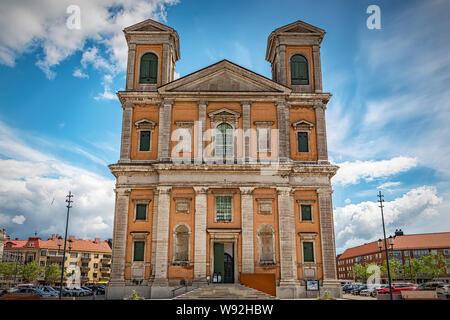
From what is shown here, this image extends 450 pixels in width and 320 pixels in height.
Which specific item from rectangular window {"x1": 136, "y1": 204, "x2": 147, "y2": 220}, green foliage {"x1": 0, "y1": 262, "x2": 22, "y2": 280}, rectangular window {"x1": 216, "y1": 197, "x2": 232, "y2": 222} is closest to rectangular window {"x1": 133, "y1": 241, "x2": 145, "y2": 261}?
rectangular window {"x1": 136, "y1": 204, "x2": 147, "y2": 220}

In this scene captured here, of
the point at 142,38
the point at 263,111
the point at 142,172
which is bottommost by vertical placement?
the point at 142,172

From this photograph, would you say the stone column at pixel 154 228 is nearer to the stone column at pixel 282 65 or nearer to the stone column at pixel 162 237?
the stone column at pixel 162 237

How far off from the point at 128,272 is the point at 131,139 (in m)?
10.7

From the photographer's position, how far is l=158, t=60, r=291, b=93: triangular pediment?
33.3 metres

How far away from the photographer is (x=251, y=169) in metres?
31.0

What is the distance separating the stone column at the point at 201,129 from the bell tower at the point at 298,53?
7.50 meters

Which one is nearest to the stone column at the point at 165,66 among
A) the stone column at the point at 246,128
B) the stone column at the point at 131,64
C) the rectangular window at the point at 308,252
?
the stone column at the point at 131,64

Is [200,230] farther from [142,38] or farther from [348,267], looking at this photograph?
[348,267]

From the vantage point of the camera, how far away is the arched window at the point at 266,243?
30.0 m

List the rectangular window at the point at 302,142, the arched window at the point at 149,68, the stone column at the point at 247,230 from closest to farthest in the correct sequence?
the stone column at the point at 247,230, the rectangular window at the point at 302,142, the arched window at the point at 149,68

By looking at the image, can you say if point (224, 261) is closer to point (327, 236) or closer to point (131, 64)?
point (327, 236)

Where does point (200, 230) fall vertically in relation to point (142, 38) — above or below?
below

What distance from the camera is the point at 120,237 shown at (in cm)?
3038
